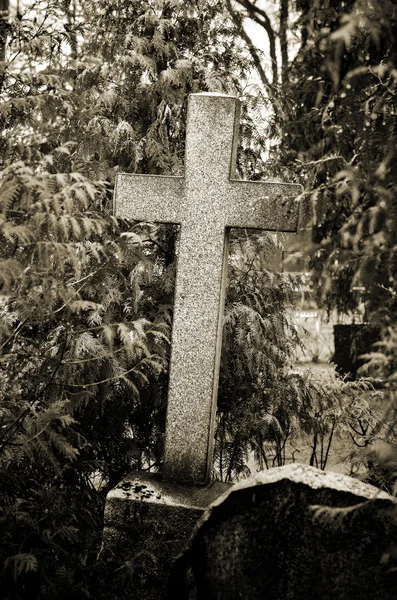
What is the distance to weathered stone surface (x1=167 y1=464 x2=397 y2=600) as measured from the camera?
224 cm

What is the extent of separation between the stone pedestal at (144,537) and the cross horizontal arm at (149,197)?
4.58 ft

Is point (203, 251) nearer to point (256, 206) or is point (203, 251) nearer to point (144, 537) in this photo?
point (256, 206)

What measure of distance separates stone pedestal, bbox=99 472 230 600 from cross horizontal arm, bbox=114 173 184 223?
1396mm

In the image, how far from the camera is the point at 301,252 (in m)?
2.29

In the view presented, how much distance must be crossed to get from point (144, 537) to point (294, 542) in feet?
2.97

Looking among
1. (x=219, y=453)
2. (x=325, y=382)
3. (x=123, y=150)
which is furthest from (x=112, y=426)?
(x=123, y=150)

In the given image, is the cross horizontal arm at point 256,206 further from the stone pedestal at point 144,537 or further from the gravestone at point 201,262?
the stone pedestal at point 144,537

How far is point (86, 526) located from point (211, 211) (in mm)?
1828

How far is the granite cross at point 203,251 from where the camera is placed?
309 cm

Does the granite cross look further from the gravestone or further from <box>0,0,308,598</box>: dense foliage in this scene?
<box>0,0,308,598</box>: dense foliage

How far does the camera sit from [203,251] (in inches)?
124

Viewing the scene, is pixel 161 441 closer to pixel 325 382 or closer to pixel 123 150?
pixel 325 382

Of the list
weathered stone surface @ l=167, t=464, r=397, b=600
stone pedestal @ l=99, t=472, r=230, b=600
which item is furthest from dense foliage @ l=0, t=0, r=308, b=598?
weathered stone surface @ l=167, t=464, r=397, b=600

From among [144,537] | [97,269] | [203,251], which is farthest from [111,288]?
[144,537]
